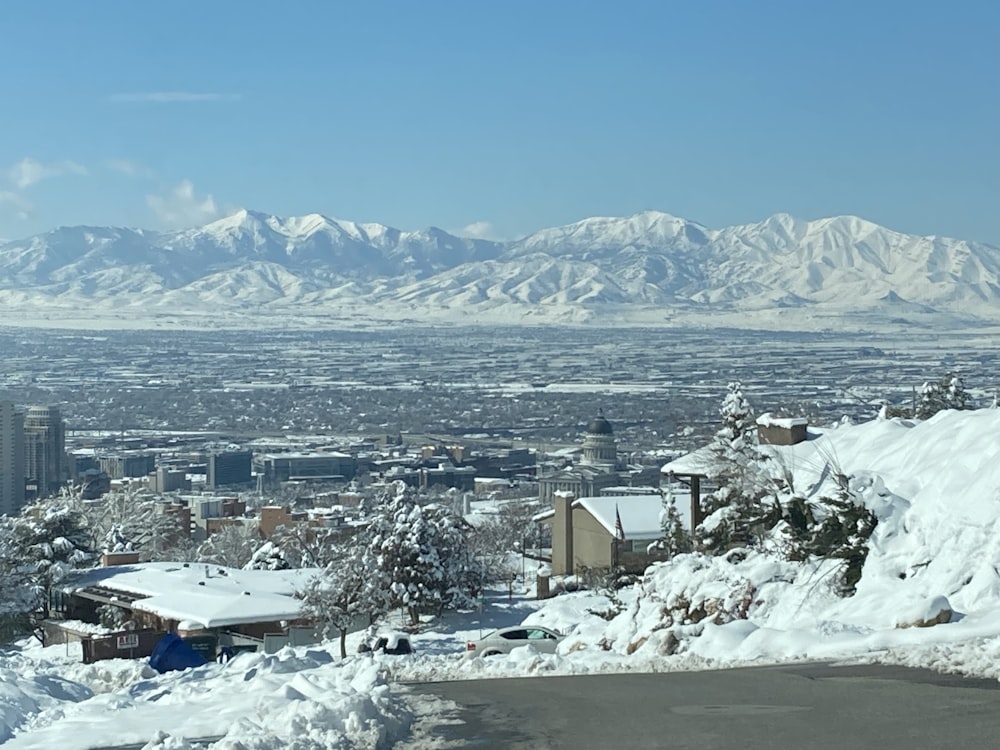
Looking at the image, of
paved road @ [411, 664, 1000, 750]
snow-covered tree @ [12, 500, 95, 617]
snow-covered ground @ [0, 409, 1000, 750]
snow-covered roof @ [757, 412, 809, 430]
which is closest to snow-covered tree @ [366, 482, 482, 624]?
snow-covered tree @ [12, 500, 95, 617]

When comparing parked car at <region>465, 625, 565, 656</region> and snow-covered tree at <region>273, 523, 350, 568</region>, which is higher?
parked car at <region>465, 625, 565, 656</region>

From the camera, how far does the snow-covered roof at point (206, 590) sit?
1209 inches

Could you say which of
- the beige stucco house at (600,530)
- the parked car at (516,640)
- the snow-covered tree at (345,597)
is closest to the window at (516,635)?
the parked car at (516,640)

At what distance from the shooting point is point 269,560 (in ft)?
145

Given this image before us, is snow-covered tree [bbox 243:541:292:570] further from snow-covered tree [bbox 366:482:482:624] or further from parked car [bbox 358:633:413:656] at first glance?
parked car [bbox 358:633:413:656]

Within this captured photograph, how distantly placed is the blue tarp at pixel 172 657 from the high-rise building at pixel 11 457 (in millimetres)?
92728

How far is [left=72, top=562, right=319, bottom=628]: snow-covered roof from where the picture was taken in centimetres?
3070

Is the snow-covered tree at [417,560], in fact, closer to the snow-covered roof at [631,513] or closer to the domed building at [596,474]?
the snow-covered roof at [631,513]

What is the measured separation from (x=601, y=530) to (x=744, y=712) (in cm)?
2624

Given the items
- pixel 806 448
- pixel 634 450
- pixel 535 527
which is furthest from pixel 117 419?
pixel 806 448

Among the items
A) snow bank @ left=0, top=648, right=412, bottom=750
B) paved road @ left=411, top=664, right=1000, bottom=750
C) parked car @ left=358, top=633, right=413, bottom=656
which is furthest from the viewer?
parked car @ left=358, top=633, right=413, bottom=656

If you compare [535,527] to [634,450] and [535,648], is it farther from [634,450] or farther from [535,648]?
[634,450]

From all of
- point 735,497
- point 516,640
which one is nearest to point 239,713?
point 735,497

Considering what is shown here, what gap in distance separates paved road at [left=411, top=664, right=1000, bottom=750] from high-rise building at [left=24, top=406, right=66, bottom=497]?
10823 centimetres
